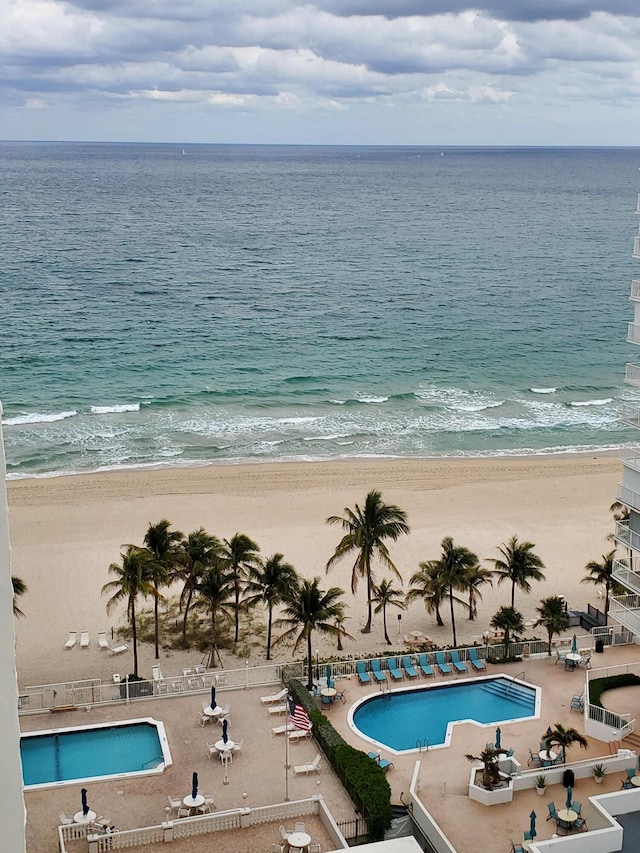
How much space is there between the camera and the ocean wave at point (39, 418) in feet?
202

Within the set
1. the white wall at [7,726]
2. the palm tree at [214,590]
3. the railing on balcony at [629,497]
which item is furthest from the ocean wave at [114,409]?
the white wall at [7,726]

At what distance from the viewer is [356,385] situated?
234 ft

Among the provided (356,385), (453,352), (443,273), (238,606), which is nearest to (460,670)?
(238,606)

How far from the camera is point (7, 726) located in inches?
279

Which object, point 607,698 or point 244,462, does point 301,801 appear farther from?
point 244,462

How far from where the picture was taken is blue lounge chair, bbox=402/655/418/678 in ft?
101

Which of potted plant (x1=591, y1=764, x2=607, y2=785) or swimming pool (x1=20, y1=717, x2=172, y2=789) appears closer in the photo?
potted plant (x1=591, y1=764, x2=607, y2=785)

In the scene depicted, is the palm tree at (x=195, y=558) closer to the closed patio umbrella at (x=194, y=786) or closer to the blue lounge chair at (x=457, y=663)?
the blue lounge chair at (x=457, y=663)

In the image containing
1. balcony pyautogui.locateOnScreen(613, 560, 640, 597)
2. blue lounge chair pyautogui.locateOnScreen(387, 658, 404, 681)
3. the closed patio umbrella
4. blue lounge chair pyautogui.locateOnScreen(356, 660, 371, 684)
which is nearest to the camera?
the closed patio umbrella

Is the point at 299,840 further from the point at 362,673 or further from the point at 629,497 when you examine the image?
the point at 629,497

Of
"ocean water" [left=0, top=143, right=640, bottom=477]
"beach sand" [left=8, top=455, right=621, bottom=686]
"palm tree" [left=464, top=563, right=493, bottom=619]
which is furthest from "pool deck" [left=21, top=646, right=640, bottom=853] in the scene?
"ocean water" [left=0, top=143, right=640, bottom=477]

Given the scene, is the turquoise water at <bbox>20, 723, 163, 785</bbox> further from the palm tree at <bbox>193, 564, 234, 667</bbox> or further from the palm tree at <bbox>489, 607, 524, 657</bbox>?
the palm tree at <bbox>489, 607, 524, 657</bbox>

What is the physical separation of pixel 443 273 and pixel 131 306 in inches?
1528

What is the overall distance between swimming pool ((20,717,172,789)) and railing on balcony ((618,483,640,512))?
13859 millimetres
